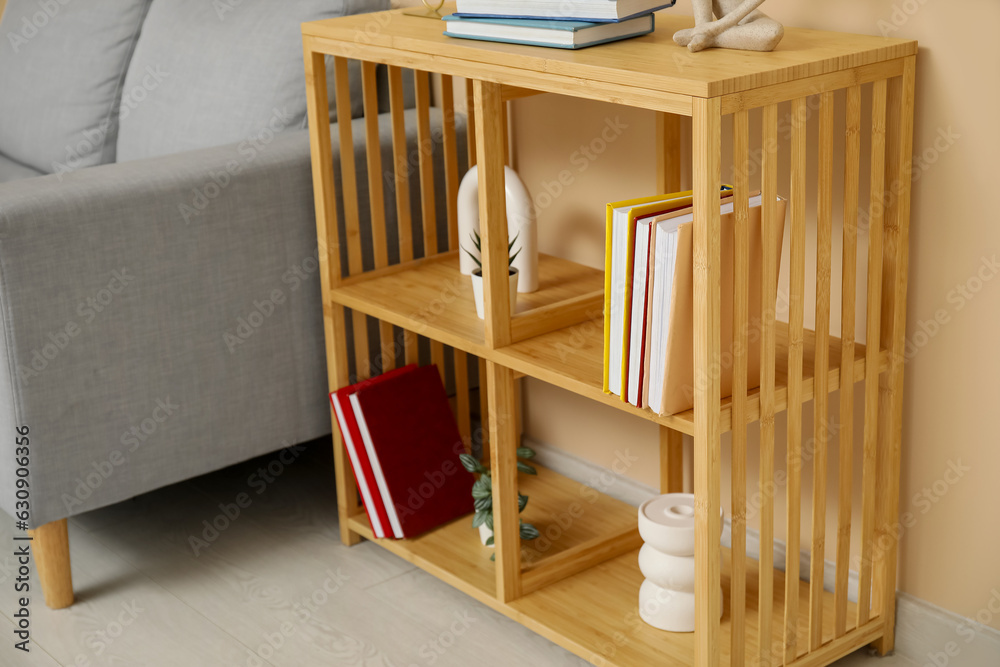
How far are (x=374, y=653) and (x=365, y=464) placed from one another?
1.06 feet

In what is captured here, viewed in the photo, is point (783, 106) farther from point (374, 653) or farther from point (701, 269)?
point (374, 653)

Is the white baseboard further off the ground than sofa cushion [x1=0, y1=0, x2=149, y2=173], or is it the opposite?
sofa cushion [x1=0, y1=0, x2=149, y2=173]

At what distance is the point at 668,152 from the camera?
1.49 m

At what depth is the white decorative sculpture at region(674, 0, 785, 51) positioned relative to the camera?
1.15 meters

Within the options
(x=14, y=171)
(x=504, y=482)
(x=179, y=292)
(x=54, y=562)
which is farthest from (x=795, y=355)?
(x=14, y=171)

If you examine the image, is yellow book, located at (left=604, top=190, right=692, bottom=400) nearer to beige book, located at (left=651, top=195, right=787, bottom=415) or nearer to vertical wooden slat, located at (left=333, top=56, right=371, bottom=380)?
beige book, located at (left=651, top=195, right=787, bottom=415)

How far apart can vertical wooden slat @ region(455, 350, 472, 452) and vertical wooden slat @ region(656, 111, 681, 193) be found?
0.53 metres

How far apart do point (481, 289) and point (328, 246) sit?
0.91 ft

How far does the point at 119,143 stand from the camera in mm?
2152

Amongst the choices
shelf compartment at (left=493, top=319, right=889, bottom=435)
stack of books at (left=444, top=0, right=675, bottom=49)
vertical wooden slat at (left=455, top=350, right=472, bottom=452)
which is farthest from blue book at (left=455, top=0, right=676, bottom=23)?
vertical wooden slat at (left=455, top=350, right=472, bottom=452)

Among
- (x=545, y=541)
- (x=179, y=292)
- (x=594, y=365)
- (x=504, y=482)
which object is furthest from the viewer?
(x=545, y=541)

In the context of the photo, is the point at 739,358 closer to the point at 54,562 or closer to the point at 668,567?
the point at 668,567

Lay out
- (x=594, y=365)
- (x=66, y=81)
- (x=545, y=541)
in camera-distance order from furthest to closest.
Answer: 1. (x=66, y=81)
2. (x=545, y=541)
3. (x=594, y=365)

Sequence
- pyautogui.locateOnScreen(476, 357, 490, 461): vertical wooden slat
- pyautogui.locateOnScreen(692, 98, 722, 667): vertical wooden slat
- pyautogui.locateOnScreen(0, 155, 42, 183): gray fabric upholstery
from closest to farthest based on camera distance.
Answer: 1. pyautogui.locateOnScreen(692, 98, 722, 667): vertical wooden slat
2. pyautogui.locateOnScreen(476, 357, 490, 461): vertical wooden slat
3. pyautogui.locateOnScreen(0, 155, 42, 183): gray fabric upholstery
